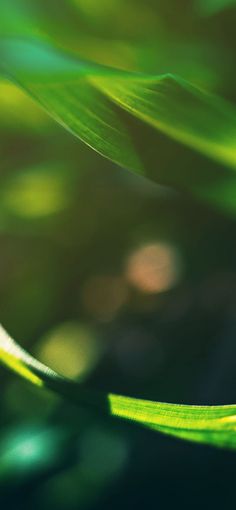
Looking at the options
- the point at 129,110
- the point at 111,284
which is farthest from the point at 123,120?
the point at 111,284

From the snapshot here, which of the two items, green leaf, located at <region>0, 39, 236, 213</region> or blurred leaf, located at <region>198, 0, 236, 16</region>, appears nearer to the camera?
green leaf, located at <region>0, 39, 236, 213</region>

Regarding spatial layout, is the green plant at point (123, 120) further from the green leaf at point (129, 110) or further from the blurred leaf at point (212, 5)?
the blurred leaf at point (212, 5)

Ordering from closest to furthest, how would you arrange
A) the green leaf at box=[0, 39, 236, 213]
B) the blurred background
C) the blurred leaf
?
the green leaf at box=[0, 39, 236, 213] < the blurred background < the blurred leaf

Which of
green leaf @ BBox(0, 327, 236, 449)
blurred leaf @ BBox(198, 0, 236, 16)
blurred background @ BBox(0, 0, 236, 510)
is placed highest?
blurred leaf @ BBox(198, 0, 236, 16)

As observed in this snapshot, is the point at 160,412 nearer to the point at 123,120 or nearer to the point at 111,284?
the point at 123,120

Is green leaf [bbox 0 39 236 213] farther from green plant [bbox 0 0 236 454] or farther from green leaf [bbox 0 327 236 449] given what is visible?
green leaf [bbox 0 327 236 449]

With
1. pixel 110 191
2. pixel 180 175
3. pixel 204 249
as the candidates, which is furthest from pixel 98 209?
pixel 180 175

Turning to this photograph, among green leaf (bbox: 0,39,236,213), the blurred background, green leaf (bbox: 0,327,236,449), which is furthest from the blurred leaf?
green leaf (bbox: 0,327,236,449)

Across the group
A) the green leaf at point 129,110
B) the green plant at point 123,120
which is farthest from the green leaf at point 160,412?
the green leaf at point 129,110
